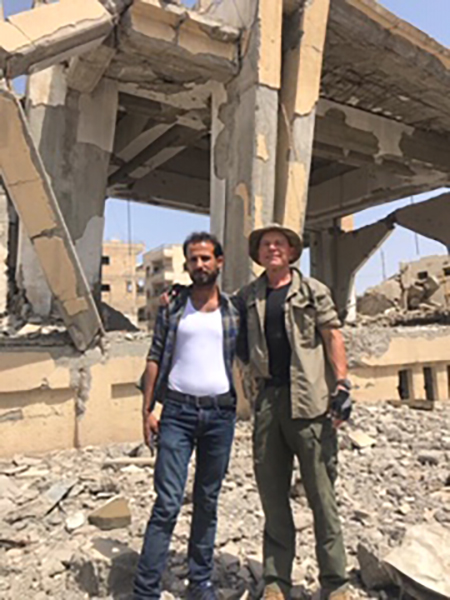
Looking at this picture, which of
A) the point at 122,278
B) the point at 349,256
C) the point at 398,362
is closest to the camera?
the point at 398,362

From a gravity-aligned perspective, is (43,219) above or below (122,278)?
below

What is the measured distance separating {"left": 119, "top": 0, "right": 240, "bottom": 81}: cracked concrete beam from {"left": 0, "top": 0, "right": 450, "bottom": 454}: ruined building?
14 mm

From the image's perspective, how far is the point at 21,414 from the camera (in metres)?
4.53

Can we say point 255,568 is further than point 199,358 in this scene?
Yes

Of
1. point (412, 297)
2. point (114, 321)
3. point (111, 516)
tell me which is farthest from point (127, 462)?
point (412, 297)

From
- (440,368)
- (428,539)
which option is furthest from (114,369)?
(440,368)

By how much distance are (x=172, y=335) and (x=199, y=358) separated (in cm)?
18

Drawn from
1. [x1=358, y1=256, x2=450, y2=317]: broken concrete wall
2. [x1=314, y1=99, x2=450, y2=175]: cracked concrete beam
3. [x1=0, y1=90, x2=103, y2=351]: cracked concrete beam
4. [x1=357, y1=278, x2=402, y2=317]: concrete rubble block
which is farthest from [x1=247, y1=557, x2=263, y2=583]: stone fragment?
[x1=357, y1=278, x2=402, y2=317]: concrete rubble block

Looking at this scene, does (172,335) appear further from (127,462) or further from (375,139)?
(375,139)

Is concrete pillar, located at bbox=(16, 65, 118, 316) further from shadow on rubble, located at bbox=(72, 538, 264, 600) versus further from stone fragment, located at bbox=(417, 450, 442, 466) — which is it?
stone fragment, located at bbox=(417, 450, 442, 466)

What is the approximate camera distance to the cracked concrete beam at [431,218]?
37.0 ft

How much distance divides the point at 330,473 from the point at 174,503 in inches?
29.5

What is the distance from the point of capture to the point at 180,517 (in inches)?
130

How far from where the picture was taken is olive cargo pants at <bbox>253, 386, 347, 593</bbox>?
225 cm
